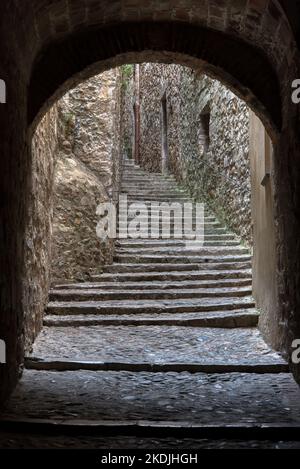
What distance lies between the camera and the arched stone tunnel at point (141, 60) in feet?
10.5

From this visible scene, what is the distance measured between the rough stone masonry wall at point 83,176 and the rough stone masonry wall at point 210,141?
66.0 inches

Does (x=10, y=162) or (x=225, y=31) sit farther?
(x=225, y=31)

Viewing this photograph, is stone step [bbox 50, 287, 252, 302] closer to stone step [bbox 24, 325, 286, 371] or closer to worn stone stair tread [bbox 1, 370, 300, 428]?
stone step [bbox 24, 325, 286, 371]

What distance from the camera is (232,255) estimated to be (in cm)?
740

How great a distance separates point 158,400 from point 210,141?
7.03 metres

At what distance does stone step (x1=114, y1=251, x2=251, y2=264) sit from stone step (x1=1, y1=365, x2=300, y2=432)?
3369 millimetres

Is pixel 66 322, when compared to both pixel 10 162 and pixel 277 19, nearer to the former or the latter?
pixel 10 162

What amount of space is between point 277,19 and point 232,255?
4.53m

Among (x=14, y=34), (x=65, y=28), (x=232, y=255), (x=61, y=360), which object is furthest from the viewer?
(x=232, y=255)

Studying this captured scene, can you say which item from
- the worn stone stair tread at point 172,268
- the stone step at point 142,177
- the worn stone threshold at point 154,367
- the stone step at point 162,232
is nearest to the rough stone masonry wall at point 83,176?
the worn stone stair tread at point 172,268

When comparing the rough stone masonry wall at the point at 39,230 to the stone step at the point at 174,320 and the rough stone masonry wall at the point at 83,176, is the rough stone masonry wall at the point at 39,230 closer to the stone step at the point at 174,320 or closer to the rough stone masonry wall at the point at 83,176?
the stone step at the point at 174,320

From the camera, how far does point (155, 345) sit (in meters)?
4.63

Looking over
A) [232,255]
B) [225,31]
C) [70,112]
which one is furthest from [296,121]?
[70,112]

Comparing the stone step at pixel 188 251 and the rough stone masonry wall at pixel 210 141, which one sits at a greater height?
the rough stone masonry wall at pixel 210 141
